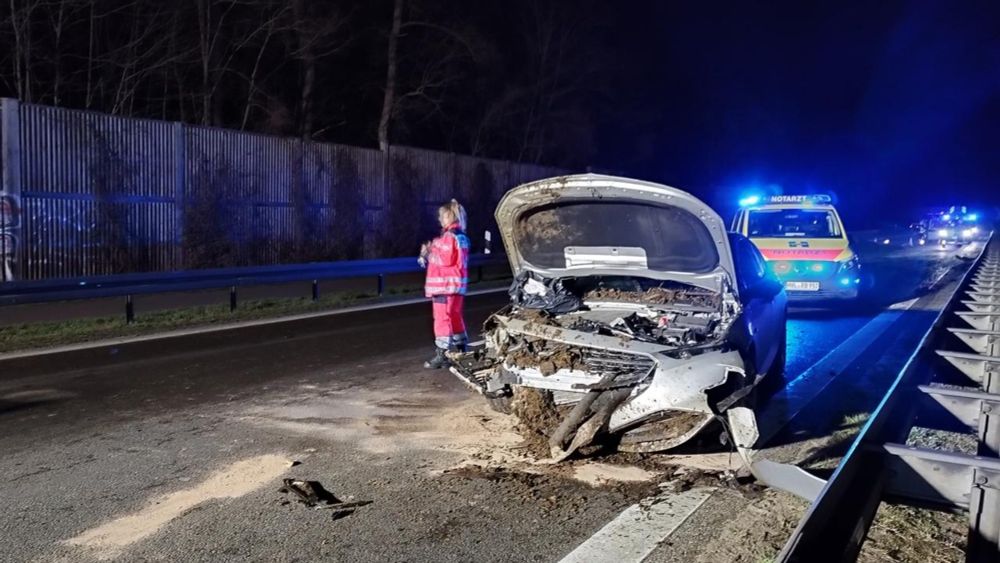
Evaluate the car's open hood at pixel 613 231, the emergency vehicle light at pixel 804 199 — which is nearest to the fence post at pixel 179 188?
the emergency vehicle light at pixel 804 199

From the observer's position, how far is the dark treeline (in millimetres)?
21172

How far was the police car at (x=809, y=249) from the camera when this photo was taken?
41.5 feet

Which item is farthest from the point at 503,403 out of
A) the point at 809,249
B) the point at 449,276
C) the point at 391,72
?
the point at 391,72

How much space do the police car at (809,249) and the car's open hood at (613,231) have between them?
6824mm

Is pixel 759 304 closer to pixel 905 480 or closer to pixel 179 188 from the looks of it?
pixel 905 480

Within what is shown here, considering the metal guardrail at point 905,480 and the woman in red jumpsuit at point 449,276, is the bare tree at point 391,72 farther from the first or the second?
the metal guardrail at point 905,480

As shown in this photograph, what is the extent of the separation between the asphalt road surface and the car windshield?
13.1ft

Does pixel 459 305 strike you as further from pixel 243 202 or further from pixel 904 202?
pixel 904 202

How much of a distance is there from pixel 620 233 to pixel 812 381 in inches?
124

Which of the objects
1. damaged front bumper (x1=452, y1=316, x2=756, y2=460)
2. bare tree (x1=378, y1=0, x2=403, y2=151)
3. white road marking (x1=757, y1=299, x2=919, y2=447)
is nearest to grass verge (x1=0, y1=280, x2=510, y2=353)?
damaged front bumper (x1=452, y1=316, x2=756, y2=460)

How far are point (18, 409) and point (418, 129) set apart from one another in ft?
90.3

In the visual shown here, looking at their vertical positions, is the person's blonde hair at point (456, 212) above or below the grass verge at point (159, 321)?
above

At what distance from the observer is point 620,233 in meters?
6.12

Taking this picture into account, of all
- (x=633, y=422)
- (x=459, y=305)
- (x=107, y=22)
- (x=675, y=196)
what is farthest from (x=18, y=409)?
(x=107, y=22)
